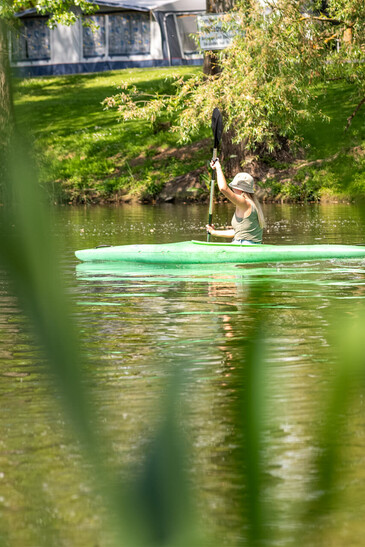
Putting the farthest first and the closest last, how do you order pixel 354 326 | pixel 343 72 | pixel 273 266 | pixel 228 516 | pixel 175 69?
pixel 175 69, pixel 343 72, pixel 273 266, pixel 228 516, pixel 354 326

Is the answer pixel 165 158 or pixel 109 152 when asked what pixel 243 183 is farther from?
pixel 109 152

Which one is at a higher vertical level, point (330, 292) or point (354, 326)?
point (354, 326)

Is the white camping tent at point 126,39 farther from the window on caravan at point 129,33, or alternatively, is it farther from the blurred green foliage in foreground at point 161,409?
the blurred green foliage in foreground at point 161,409

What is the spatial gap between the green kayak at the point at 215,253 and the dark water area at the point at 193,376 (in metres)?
0.17

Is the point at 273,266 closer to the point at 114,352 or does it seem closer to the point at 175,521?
the point at 114,352

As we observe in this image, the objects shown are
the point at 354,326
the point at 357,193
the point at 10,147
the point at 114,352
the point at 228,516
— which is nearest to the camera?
the point at 10,147

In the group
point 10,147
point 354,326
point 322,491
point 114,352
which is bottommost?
point 114,352

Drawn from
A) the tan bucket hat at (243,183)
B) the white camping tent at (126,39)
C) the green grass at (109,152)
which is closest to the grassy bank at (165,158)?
the green grass at (109,152)

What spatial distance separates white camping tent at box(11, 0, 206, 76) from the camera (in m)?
44.2

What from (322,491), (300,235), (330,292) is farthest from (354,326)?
(300,235)

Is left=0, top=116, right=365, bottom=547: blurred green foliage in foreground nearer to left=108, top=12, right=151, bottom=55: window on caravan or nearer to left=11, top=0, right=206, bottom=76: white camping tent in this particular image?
left=11, top=0, right=206, bottom=76: white camping tent

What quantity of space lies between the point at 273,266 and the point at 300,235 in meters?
3.95

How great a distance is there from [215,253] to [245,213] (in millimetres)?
733

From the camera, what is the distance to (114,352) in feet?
25.6
